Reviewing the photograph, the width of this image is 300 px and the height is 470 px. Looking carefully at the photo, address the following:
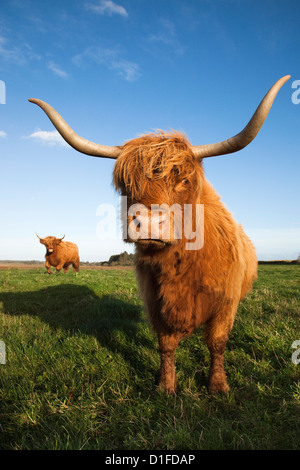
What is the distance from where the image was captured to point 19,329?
4832 mm

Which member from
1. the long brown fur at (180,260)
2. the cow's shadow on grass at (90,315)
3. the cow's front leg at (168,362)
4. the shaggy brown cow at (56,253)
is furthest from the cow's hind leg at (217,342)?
the shaggy brown cow at (56,253)

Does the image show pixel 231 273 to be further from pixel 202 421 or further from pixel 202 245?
pixel 202 421

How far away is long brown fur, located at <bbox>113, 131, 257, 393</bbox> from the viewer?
2693 millimetres

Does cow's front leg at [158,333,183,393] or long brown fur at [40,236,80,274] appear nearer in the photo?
cow's front leg at [158,333,183,393]

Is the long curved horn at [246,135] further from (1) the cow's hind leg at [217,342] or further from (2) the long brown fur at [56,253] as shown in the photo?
(2) the long brown fur at [56,253]

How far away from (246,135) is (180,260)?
49.6 inches

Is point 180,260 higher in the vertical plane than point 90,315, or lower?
higher

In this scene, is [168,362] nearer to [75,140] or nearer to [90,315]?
[75,140]

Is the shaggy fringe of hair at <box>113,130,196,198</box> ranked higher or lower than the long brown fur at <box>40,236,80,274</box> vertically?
higher

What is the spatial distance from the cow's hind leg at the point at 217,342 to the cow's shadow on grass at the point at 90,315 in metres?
0.81

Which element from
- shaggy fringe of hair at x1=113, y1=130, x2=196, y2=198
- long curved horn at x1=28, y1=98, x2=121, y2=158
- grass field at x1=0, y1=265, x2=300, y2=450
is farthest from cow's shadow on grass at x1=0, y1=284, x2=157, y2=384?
long curved horn at x1=28, y1=98, x2=121, y2=158

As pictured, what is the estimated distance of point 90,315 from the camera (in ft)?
19.4

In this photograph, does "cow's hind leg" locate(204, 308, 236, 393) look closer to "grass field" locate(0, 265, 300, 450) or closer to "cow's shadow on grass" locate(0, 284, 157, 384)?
"grass field" locate(0, 265, 300, 450)

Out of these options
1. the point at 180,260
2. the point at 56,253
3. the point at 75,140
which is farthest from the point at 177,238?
the point at 56,253
